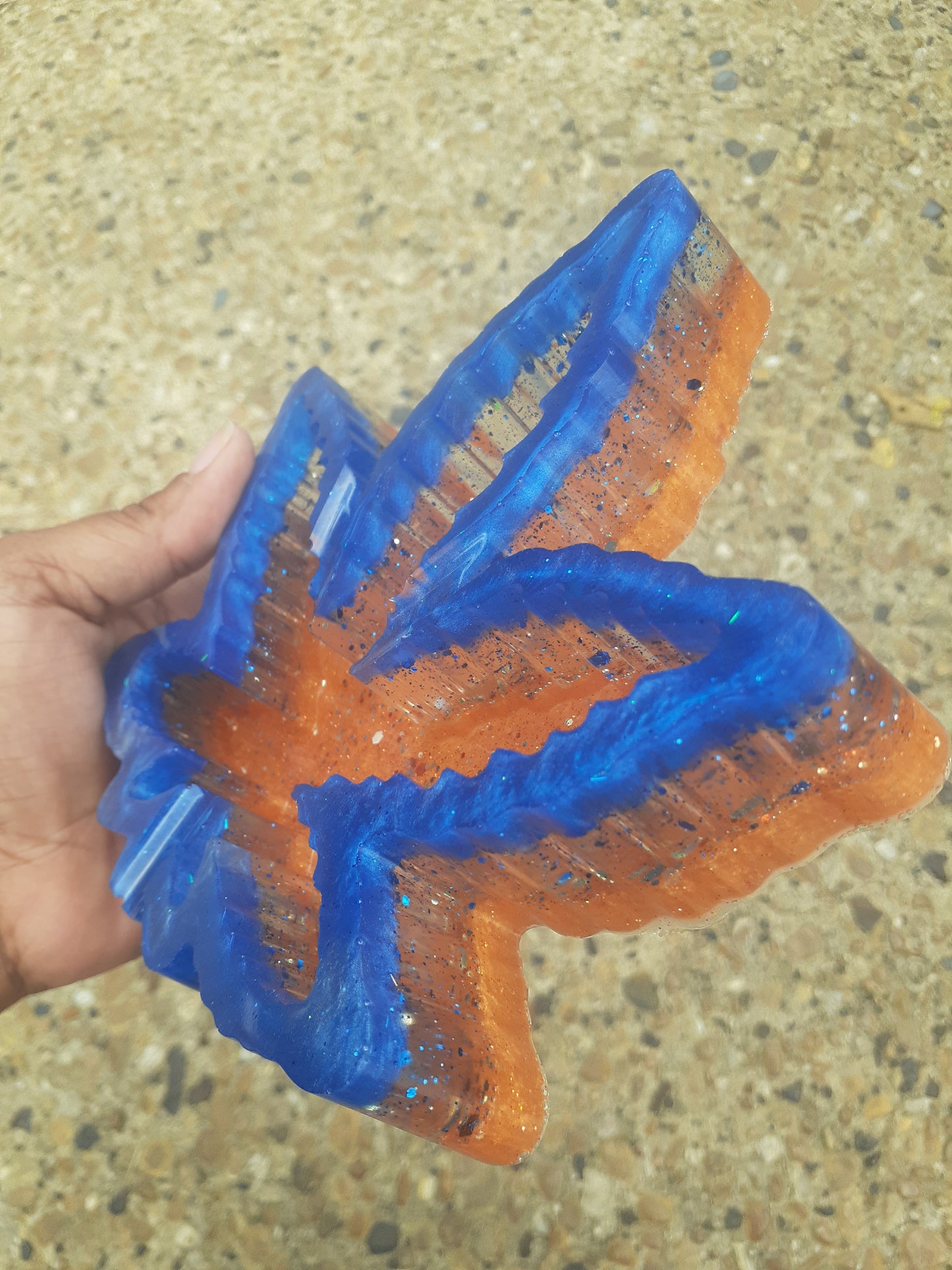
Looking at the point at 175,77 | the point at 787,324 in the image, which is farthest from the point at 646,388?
the point at 175,77

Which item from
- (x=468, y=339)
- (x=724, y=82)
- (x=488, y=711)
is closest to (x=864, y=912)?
(x=488, y=711)

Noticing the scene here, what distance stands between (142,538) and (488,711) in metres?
0.47

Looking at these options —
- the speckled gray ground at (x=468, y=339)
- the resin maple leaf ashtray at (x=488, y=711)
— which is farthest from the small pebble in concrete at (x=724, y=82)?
the resin maple leaf ashtray at (x=488, y=711)

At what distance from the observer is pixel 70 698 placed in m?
1.02

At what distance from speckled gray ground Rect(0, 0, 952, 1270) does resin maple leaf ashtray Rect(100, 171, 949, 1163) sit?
1.15 feet

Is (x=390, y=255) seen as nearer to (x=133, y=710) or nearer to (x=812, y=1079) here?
(x=133, y=710)

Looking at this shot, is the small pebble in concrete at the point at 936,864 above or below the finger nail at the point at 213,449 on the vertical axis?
below

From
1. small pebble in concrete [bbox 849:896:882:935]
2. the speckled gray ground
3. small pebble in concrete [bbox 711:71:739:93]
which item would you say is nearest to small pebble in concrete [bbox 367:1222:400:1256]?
the speckled gray ground

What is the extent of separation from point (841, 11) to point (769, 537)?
725mm

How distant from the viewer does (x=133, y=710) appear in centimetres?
87

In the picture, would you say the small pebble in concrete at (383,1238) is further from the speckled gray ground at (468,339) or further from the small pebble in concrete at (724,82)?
the small pebble in concrete at (724,82)

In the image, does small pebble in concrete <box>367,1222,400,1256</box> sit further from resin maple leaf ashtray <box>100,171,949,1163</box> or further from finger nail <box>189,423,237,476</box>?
finger nail <box>189,423,237,476</box>

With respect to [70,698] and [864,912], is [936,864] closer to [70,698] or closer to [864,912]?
[864,912]

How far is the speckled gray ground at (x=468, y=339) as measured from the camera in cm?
101
